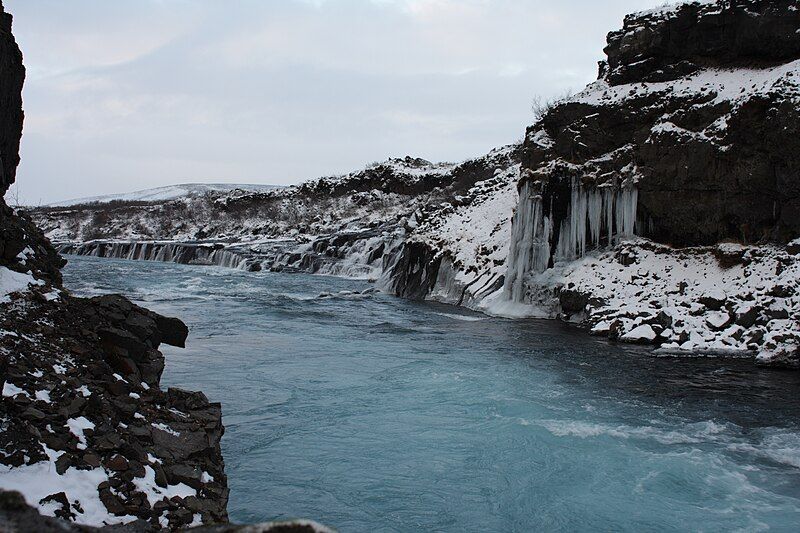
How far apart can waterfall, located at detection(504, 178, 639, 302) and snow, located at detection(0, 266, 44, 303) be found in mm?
18018

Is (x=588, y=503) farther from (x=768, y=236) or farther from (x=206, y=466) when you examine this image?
(x=768, y=236)

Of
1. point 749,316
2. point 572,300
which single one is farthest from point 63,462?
point 572,300

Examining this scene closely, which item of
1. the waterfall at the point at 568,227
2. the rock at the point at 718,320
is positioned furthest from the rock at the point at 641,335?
the waterfall at the point at 568,227

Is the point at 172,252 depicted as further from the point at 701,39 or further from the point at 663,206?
the point at 701,39

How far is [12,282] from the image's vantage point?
8133 mm

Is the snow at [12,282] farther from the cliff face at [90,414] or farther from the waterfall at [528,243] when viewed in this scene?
the waterfall at [528,243]

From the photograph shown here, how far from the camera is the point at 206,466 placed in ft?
20.5

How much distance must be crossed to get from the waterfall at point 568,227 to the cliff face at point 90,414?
653 inches

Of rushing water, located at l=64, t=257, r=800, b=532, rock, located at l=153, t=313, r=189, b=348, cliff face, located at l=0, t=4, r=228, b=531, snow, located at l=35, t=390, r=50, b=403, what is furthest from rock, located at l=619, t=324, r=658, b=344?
snow, located at l=35, t=390, r=50, b=403

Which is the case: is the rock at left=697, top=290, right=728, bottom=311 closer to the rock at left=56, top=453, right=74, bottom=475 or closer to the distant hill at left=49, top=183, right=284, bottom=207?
the rock at left=56, top=453, right=74, bottom=475

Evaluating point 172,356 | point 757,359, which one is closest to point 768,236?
point 757,359

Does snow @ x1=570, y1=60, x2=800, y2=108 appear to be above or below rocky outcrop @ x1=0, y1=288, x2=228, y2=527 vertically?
above

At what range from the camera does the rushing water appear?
7.15m

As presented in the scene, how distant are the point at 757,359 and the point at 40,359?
1538 cm
